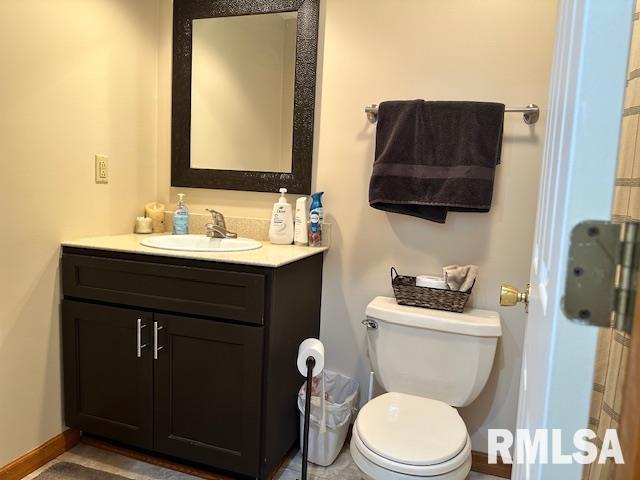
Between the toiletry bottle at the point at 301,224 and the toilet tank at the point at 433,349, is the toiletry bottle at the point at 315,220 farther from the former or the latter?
the toilet tank at the point at 433,349

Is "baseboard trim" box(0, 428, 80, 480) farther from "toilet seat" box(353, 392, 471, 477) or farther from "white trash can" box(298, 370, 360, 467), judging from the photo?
"toilet seat" box(353, 392, 471, 477)

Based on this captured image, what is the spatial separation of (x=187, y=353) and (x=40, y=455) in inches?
30.1

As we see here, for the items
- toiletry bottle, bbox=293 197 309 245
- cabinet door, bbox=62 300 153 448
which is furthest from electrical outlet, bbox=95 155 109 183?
toiletry bottle, bbox=293 197 309 245

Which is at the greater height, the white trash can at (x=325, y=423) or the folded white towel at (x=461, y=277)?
the folded white towel at (x=461, y=277)

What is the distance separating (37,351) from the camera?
178cm

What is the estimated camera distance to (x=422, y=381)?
1.73 m

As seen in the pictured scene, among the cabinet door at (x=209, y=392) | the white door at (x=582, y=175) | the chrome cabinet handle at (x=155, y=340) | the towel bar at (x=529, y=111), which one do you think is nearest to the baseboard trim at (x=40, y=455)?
the cabinet door at (x=209, y=392)

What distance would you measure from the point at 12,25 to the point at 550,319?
1875 mm

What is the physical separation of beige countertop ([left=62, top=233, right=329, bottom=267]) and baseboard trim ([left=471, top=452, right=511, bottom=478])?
3.56 feet

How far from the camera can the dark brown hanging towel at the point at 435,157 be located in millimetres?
1693

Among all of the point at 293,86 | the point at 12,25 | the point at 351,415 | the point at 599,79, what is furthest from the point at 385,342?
the point at 12,25

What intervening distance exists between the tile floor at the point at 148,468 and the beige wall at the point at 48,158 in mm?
144

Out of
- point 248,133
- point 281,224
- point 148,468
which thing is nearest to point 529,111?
point 281,224

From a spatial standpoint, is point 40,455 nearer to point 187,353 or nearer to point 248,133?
point 187,353
